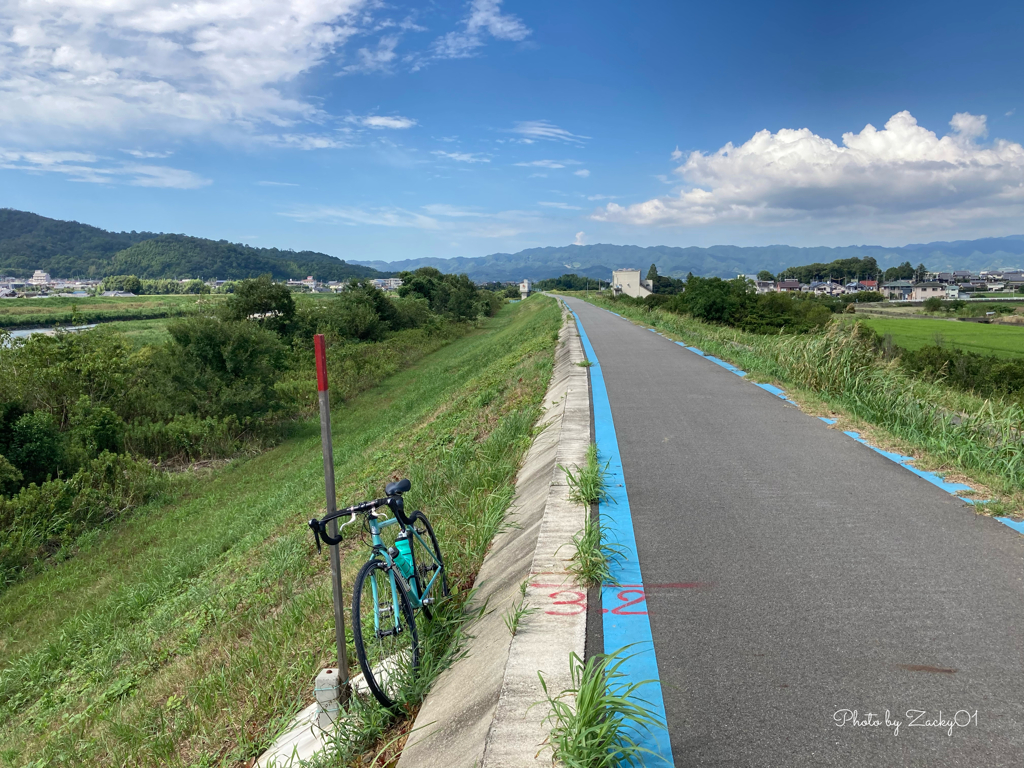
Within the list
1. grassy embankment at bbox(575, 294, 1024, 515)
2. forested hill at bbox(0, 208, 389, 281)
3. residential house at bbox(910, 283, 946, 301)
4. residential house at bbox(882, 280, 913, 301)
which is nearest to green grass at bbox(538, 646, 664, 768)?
grassy embankment at bbox(575, 294, 1024, 515)

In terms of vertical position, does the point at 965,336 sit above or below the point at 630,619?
below

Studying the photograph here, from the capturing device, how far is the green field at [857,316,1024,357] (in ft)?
155

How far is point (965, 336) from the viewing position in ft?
190

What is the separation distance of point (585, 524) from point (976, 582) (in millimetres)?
2190

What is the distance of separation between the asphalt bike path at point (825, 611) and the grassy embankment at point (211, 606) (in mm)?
1551

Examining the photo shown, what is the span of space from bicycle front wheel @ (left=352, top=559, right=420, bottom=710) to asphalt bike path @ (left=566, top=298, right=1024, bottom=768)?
1.19 meters

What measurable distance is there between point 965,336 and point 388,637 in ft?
228

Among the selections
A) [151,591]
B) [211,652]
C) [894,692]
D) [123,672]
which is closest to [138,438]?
[151,591]

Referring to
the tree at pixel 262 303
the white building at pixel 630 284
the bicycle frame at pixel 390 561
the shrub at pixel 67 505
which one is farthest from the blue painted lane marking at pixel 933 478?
the white building at pixel 630 284

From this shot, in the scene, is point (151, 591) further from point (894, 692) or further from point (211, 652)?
point (894, 692)

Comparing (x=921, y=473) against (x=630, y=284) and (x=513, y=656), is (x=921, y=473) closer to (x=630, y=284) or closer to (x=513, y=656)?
(x=513, y=656)

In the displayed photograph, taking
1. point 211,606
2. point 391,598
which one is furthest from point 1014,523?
point 211,606

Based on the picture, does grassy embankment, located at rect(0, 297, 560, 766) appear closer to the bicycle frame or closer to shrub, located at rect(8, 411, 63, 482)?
the bicycle frame

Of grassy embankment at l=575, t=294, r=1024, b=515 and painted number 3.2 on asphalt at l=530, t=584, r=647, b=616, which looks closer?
painted number 3.2 on asphalt at l=530, t=584, r=647, b=616
